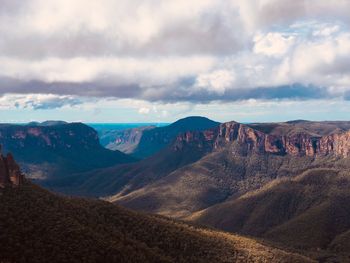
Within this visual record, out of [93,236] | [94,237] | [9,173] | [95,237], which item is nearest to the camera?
[94,237]

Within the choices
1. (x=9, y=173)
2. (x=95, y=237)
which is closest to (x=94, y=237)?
(x=95, y=237)

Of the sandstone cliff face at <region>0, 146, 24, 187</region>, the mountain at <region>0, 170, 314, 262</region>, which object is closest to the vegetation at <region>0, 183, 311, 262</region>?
the mountain at <region>0, 170, 314, 262</region>

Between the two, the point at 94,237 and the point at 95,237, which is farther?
the point at 95,237

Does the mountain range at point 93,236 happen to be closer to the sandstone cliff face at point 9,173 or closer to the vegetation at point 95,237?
the vegetation at point 95,237

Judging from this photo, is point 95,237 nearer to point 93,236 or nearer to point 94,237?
point 94,237

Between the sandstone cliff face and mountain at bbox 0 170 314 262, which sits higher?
the sandstone cliff face

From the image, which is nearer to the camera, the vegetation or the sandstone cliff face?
the vegetation

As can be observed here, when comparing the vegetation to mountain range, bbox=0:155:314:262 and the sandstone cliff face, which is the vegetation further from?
the sandstone cliff face
